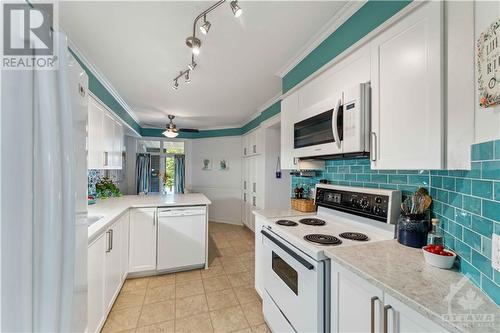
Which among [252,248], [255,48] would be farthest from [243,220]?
[255,48]

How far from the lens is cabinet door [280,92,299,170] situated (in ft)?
7.00

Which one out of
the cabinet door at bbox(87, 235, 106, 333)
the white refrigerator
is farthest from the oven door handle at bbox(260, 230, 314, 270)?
the cabinet door at bbox(87, 235, 106, 333)

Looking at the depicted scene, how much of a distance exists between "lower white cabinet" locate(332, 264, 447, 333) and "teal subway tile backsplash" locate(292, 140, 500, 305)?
0.28 m

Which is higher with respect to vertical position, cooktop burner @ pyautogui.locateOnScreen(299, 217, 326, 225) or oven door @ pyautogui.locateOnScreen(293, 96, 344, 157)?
oven door @ pyautogui.locateOnScreen(293, 96, 344, 157)

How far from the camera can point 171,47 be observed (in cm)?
195

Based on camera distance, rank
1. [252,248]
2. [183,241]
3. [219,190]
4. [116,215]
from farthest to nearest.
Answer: [219,190] < [252,248] < [183,241] < [116,215]

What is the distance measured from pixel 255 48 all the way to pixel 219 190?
407cm

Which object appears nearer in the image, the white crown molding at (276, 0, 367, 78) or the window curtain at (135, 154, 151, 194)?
the white crown molding at (276, 0, 367, 78)

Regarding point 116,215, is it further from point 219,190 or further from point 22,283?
point 219,190

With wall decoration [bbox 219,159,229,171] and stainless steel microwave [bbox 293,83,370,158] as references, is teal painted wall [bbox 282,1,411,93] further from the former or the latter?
wall decoration [bbox 219,159,229,171]

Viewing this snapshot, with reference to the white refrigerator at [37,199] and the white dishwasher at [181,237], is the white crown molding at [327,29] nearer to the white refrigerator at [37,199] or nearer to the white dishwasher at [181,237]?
the white refrigerator at [37,199]

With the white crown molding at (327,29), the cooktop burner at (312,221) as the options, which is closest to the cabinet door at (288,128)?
the white crown molding at (327,29)

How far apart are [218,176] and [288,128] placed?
3628mm

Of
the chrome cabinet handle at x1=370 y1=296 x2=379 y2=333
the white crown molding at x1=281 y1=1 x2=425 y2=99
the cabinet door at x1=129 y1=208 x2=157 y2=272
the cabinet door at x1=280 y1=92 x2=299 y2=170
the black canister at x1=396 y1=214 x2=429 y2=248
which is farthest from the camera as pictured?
the cabinet door at x1=129 y1=208 x2=157 y2=272
